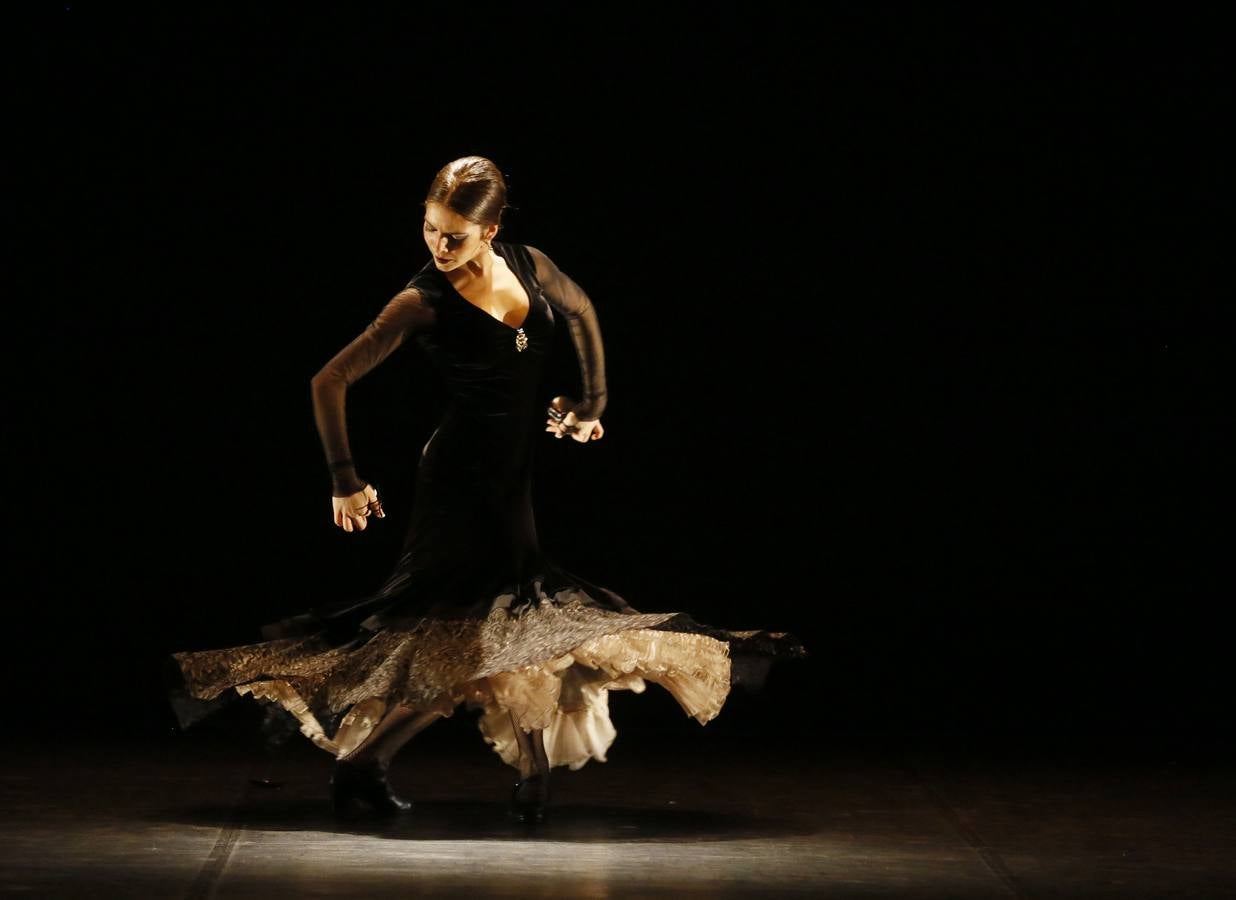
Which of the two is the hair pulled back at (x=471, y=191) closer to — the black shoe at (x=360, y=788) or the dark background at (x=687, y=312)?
the black shoe at (x=360, y=788)

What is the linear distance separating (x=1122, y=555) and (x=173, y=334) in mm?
2574

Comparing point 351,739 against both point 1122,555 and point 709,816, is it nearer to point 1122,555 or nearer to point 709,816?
point 709,816

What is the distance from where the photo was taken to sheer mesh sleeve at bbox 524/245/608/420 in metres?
4.20

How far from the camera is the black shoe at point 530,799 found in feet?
13.3

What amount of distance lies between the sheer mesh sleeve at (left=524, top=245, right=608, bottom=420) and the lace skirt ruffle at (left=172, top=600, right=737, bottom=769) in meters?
0.49

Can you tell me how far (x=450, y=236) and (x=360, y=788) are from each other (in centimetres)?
104

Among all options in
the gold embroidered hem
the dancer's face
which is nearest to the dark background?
the gold embroidered hem

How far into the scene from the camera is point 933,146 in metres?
5.64

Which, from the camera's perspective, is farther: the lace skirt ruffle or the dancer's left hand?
the dancer's left hand

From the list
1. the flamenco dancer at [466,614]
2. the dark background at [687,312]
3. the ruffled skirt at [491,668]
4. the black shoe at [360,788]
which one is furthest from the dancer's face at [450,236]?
the dark background at [687,312]

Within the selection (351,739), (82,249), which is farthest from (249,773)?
(82,249)

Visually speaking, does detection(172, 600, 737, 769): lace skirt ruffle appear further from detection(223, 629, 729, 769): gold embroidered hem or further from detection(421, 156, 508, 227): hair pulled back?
detection(421, 156, 508, 227): hair pulled back

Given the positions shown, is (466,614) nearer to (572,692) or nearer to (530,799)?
(572,692)

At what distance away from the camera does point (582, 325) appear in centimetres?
428
